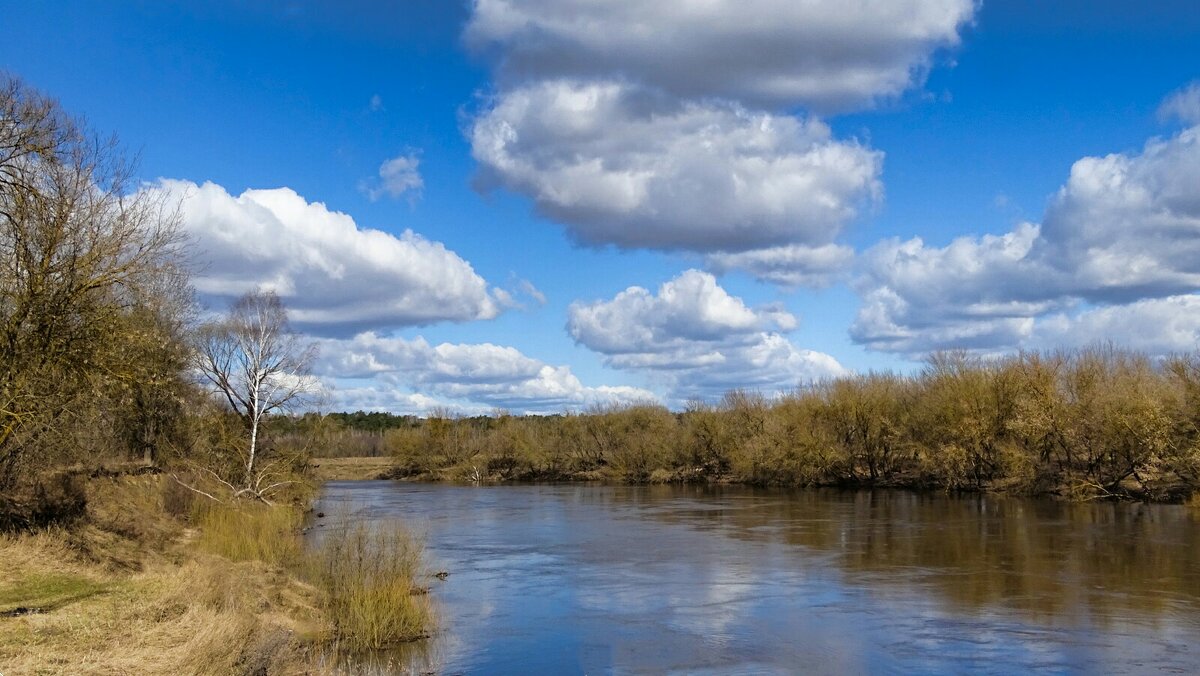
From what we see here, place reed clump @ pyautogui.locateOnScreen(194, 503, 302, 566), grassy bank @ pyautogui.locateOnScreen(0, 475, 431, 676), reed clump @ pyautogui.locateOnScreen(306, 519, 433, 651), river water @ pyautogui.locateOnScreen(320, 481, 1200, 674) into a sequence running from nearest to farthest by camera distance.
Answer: grassy bank @ pyautogui.locateOnScreen(0, 475, 431, 676) → river water @ pyautogui.locateOnScreen(320, 481, 1200, 674) → reed clump @ pyautogui.locateOnScreen(306, 519, 433, 651) → reed clump @ pyautogui.locateOnScreen(194, 503, 302, 566)

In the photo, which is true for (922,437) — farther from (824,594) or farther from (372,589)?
(372,589)

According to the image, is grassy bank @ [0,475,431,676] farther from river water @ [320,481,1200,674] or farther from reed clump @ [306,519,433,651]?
river water @ [320,481,1200,674]

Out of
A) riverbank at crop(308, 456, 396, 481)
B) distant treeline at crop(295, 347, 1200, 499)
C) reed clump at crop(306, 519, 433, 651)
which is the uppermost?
distant treeline at crop(295, 347, 1200, 499)

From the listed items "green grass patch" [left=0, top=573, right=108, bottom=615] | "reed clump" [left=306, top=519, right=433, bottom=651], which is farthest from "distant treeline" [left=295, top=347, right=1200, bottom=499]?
"green grass patch" [left=0, top=573, right=108, bottom=615]

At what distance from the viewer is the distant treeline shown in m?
46.6

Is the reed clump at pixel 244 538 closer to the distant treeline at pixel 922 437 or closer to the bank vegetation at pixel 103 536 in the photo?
the bank vegetation at pixel 103 536

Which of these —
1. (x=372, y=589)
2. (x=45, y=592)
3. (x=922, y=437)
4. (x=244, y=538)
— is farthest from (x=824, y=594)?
(x=922, y=437)

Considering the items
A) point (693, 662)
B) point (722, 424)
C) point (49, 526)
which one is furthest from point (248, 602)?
point (722, 424)

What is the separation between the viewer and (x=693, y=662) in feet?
54.6

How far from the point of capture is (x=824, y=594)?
23.2 m

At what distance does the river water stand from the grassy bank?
1603mm

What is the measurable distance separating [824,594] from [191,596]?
1501 cm

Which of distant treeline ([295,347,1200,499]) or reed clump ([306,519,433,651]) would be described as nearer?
reed clump ([306,519,433,651])

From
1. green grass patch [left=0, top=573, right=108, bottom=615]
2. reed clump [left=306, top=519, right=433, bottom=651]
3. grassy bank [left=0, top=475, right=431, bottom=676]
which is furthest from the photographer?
reed clump [left=306, top=519, right=433, bottom=651]
